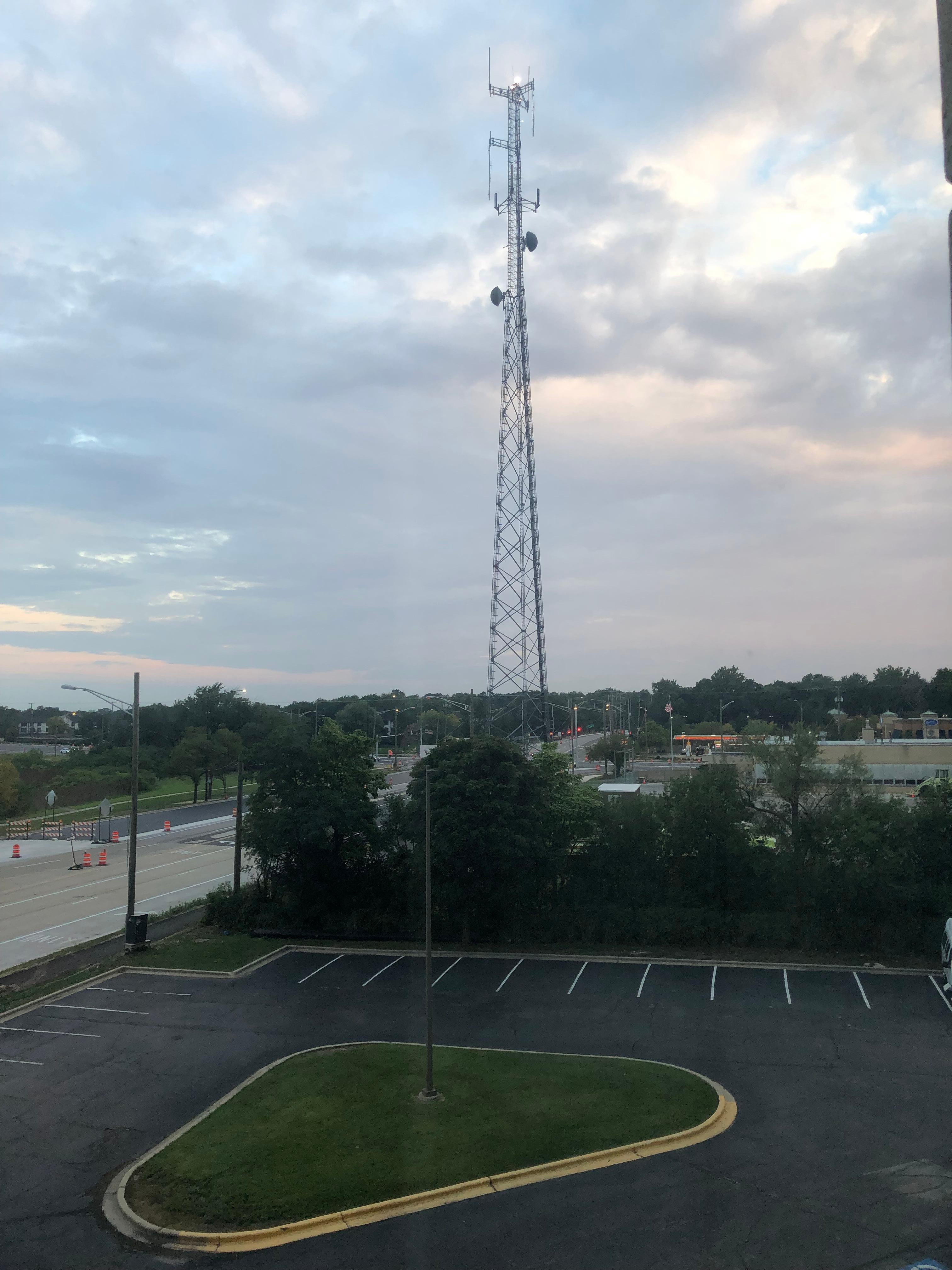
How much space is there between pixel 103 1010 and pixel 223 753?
4654 cm

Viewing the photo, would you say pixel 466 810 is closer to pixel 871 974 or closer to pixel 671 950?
pixel 671 950

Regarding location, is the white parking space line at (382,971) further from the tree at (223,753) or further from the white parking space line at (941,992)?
the tree at (223,753)

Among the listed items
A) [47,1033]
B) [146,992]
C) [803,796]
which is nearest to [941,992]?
[803,796]

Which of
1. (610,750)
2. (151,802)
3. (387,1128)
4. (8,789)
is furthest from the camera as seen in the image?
(610,750)

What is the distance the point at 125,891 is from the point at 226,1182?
2539 centimetres

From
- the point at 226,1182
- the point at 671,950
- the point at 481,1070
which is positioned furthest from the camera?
the point at 671,950

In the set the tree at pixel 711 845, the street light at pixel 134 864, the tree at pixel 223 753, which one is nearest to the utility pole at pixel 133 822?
the street light at pixel 134 864

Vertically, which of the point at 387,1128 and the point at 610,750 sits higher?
the point at 610,750

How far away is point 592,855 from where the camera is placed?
2736 cm

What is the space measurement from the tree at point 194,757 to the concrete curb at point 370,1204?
51.7m

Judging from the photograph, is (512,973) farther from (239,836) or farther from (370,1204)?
(370,1204)

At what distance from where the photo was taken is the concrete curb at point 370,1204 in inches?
434

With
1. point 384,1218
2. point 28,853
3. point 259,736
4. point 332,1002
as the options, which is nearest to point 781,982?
point 332,1002

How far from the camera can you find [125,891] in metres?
34.9
